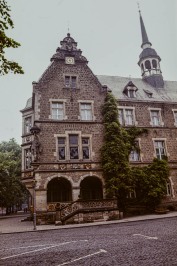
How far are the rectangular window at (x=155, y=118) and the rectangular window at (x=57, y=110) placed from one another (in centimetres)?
948

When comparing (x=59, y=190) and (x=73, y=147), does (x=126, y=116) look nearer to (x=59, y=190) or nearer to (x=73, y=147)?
(x=73, y=147)

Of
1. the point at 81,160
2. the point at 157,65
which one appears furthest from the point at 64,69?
the point at 157,65

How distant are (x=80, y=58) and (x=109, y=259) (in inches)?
813

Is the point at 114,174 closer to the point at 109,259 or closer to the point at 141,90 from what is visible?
the point at 141,90

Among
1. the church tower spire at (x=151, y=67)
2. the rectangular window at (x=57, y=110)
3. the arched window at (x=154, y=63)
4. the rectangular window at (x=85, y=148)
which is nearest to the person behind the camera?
the rectangular window at (x=85, y=148)

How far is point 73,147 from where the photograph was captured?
20750 mm

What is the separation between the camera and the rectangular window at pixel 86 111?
22094mm

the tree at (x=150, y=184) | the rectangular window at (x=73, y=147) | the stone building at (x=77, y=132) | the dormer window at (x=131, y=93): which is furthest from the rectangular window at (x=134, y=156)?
the dormer window at (x=131, y=93)

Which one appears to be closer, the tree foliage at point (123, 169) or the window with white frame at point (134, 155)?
the tree foliage at point (123, 169)

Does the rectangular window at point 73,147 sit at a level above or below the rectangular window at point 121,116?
below

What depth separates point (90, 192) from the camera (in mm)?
21844

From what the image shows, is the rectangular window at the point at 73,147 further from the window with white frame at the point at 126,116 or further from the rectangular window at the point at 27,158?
the rectangular window at the point at 27,158

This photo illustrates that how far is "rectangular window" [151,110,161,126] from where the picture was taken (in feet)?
81.3

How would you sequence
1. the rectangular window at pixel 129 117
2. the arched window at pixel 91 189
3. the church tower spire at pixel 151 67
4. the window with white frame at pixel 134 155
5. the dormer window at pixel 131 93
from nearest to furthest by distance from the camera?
the arched window at pixel 91 189 < the window with white frame at pixel 134 155 < the rectangular window at pixel 129 117 < the dormer window at pixel 131 93 < the church tower spire at pixel 151 67
